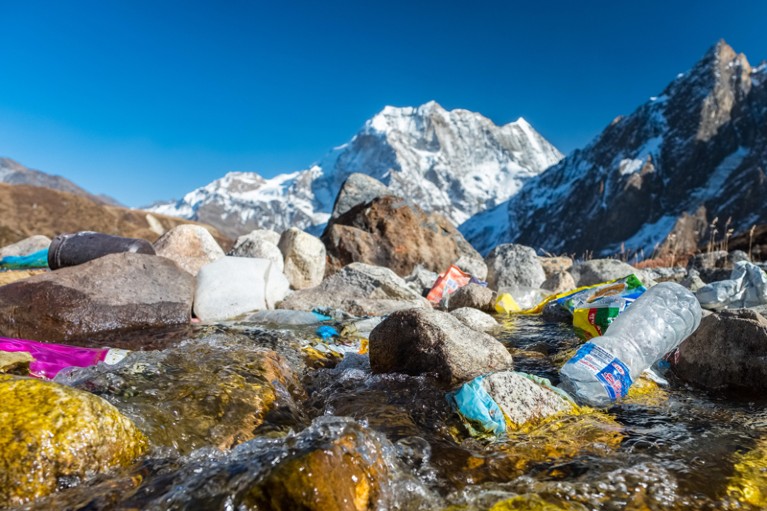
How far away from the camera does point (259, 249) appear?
965 cm


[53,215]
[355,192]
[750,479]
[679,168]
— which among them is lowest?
[750,479]

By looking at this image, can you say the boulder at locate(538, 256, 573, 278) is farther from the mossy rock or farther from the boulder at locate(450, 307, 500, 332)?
the mossy rock

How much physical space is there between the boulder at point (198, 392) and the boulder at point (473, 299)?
5120 mm

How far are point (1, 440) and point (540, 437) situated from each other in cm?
260

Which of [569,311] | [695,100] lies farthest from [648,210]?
[569,311]

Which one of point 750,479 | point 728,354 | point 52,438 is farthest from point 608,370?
point 52,438

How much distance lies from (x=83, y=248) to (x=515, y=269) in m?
8.91

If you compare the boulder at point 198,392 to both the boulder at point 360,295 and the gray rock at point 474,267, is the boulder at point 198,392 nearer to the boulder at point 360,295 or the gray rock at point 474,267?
the boulder at point 360,295

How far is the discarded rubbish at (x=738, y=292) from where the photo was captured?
6258 mm

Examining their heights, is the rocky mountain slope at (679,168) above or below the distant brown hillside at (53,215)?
above

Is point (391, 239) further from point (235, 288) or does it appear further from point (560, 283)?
point (235, 288)

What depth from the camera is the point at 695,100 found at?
161250 millimetres

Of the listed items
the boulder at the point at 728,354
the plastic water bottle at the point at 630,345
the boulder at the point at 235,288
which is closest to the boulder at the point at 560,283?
the plastic water bottle at the point at 630,345

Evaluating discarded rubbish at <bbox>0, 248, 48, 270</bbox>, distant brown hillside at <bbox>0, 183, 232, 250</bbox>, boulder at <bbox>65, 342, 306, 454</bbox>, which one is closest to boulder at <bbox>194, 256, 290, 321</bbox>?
boulder at <bbox>65, 342, 306, 454</bbox>
